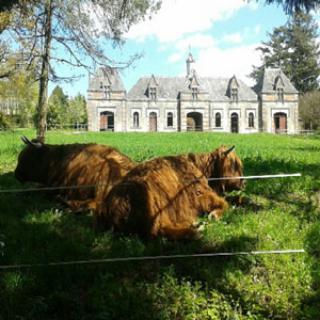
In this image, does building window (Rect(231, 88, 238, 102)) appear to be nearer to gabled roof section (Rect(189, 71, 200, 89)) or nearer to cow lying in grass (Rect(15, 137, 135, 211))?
gabled roof section (Rect(189, 71, 200, 89))

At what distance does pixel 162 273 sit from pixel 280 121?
71443mm

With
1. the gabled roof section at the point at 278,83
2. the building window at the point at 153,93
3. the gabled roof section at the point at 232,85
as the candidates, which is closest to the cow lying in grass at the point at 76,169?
the building window at the point at 153,93

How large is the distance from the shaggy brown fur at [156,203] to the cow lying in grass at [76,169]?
2.27 ft

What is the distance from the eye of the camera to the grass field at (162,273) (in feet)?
16.8

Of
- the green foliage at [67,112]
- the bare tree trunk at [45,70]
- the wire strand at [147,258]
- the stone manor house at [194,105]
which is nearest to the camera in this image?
the wire strand at [147,258]

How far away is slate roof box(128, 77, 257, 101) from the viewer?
239 ft

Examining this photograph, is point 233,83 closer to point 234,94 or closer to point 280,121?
point 234,94

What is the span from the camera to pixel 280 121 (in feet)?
244

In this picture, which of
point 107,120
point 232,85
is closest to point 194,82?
point 232,85

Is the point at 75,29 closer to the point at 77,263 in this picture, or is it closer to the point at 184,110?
the point at 77,263

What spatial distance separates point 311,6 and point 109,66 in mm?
10029

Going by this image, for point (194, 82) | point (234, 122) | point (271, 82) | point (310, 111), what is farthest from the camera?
point (271, 82)

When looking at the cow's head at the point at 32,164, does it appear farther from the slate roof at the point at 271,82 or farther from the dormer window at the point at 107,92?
the slate roof at the point at 271,82

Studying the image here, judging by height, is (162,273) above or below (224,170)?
below
